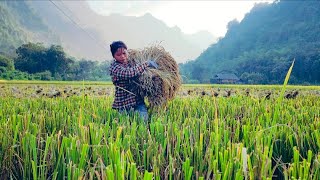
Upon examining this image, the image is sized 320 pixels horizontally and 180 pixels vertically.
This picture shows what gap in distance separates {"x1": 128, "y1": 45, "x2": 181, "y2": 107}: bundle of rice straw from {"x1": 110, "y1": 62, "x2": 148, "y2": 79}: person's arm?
12 centimetres

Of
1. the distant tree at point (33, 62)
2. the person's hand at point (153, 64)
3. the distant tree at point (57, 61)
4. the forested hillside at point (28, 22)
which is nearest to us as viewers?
the person's hand at point (153, 64)

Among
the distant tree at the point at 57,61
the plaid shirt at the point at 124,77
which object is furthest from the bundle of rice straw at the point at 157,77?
the distant tree at the point at 57,61

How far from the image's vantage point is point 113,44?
4188 mm

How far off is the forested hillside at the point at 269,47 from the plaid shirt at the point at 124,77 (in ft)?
178

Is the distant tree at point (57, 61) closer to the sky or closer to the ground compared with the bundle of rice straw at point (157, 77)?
closer to the sky

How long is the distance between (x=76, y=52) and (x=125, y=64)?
201871mm

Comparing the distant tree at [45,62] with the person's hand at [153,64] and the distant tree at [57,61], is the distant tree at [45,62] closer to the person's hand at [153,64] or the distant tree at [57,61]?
the distant tree at [57,61]

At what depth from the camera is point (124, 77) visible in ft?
13.2

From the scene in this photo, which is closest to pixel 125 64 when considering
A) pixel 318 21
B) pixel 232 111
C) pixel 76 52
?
pixel 232 111

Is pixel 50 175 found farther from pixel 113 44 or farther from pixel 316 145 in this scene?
pixel 113 44

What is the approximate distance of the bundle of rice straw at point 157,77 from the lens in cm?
407

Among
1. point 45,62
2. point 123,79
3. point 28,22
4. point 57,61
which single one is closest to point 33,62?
point 45,62

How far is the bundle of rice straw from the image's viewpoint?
407 centimetres

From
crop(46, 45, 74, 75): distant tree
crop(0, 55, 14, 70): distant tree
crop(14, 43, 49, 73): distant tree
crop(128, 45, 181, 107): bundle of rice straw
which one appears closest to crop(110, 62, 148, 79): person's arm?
crop(128, 45, 181, 107): bundle of rice straw
